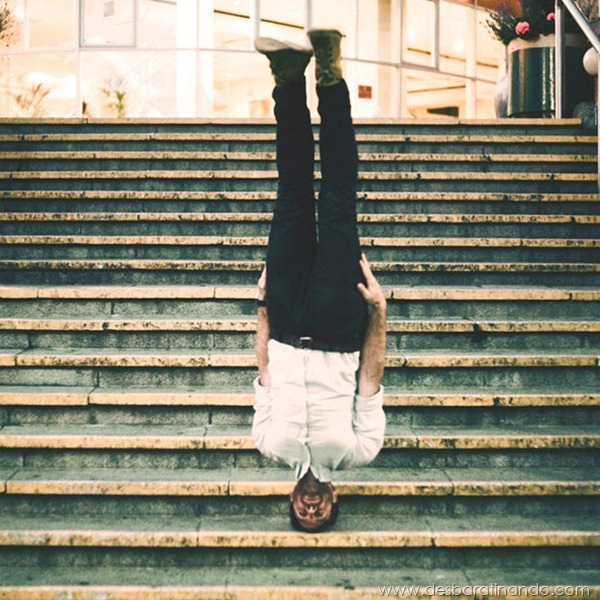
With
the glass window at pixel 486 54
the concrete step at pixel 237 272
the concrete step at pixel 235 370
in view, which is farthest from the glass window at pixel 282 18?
the concrete step at pixel 235 370

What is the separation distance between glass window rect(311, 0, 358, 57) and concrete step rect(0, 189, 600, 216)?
6951 millimetres

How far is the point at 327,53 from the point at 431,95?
400 inches

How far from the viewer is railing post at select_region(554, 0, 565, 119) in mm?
5789

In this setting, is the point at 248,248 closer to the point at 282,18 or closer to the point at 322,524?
the point at 322,524

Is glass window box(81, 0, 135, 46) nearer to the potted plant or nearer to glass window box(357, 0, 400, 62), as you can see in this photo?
glass window box(357, 0, 400, 62)

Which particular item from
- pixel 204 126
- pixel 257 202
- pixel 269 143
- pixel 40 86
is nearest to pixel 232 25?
pixel 40 86

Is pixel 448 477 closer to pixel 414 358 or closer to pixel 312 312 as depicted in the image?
pixel 414 358

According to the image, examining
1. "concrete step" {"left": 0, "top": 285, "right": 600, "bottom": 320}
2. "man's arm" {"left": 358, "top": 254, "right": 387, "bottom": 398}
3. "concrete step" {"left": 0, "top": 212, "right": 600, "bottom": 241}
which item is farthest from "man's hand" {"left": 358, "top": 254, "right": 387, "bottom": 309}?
"concrete step" {"left": 0, "top": 212, "right": 600, "bottom": 241}

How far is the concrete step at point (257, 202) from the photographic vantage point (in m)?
4.77

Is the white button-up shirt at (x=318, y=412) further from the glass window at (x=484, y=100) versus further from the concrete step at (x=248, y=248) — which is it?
the glass window at (x=484, y=100)

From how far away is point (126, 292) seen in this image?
12.6 feet

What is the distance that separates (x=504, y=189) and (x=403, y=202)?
33.6 inches

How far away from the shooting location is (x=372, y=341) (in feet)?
8.69

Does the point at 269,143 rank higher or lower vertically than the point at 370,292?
higher
